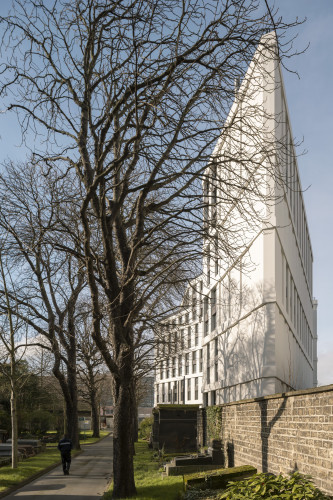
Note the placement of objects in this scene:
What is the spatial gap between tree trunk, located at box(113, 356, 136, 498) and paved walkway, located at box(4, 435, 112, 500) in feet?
5.87

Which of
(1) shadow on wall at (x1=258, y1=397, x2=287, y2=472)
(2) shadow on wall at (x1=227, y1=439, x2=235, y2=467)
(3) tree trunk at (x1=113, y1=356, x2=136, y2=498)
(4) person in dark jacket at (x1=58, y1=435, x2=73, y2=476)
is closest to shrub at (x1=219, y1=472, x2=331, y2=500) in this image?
(1) shadow on wall at (x1=258, y1=397, x2=287, y2=472)

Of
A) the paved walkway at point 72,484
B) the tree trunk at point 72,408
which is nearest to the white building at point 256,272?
the paved walkway at point 72,484

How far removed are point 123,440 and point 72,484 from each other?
557 cm

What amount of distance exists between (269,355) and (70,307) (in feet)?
48.8

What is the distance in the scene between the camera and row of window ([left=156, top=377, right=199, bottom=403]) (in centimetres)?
7738

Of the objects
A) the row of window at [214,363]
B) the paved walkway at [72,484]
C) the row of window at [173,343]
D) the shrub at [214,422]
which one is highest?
the row of window at [173,343]

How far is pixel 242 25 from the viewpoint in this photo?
1180 centimetres

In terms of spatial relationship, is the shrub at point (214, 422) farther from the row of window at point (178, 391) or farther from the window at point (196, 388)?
the window at point (196, 388)

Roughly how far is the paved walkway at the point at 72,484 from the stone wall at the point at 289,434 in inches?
171

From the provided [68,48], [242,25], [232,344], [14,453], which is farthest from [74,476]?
[242,25]

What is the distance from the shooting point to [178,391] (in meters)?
A: 81.9

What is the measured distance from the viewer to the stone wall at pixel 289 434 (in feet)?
31.1

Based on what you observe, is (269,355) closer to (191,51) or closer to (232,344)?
(232,344)

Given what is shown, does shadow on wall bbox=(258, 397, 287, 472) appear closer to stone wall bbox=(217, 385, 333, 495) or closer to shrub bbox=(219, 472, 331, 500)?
stone wall bbox=(217, 385, 333, 495)
